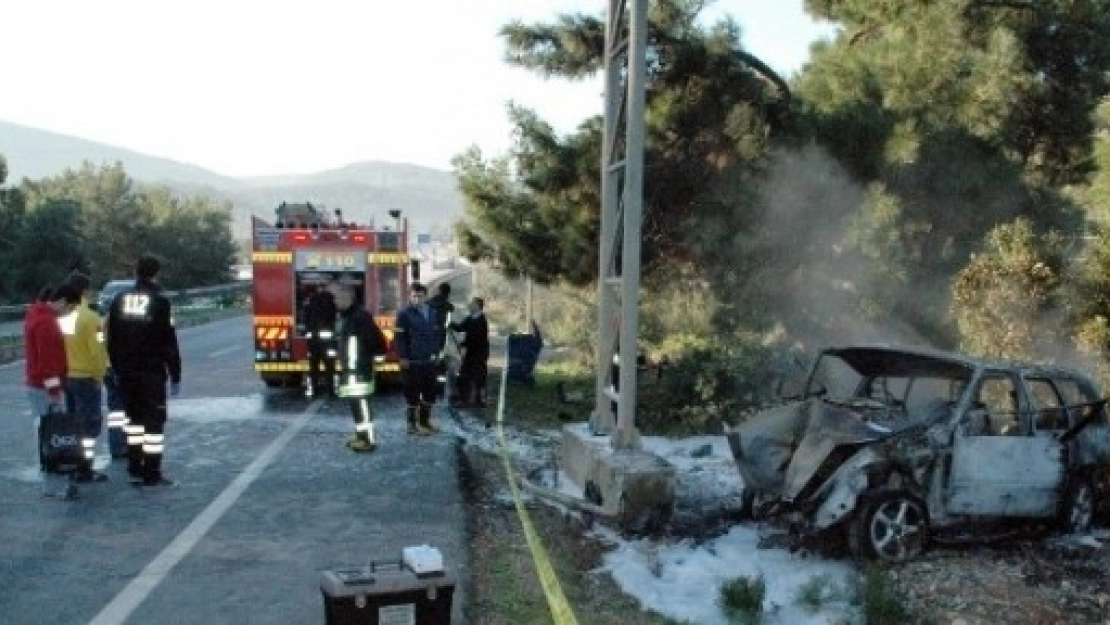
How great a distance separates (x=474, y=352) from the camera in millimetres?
15289

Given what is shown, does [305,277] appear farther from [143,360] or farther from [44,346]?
[44,346]

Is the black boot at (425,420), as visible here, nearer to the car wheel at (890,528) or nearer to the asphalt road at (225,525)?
the asphalt road at (225,525)

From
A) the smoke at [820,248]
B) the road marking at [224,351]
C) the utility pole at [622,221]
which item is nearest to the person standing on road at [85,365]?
the utility pole at [622,221]

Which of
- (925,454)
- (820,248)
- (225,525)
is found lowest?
(225,525)

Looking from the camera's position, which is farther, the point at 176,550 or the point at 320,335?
the point at 320,335

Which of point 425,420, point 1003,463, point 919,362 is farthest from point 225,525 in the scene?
point 1003,463

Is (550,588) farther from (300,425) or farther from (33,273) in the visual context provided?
(33,273)

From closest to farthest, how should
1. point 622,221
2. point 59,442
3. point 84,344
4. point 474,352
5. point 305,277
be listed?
point 59,442
point 84,344
point 622,221
point 474,352
point 305,277

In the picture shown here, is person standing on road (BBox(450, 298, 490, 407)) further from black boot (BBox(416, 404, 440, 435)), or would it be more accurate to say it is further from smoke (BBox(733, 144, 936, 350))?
Answer: smoke (BBox(733, 144, 936, 350))

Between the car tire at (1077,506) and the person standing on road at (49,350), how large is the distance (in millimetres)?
8116

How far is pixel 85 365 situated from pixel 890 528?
22.5 ft

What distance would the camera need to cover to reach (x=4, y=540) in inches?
288

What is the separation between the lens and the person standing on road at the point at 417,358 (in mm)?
12477

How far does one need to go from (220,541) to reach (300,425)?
5.73 meters
